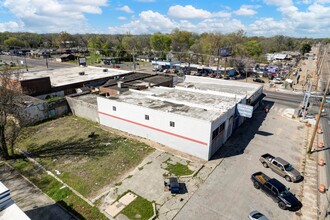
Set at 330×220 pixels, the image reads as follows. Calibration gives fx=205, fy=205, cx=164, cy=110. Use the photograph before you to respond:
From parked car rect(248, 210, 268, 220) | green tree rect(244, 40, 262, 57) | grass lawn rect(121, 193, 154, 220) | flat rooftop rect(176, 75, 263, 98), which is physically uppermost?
green tree rect(244, 40, 262, 57)

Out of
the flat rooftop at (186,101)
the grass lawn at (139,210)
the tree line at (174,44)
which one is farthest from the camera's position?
the tree line at (174,44)

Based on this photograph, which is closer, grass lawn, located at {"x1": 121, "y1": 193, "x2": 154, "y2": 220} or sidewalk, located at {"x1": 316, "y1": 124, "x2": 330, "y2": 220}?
grass lawn, located at {"x1": 121, "y1": 193, "x2": 154, "y2": 220}

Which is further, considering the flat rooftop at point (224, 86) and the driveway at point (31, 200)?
the flat rooftop at point (224, 86)

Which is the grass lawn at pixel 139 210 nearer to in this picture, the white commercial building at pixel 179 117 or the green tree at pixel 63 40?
the white commercial building at pixel 179 117


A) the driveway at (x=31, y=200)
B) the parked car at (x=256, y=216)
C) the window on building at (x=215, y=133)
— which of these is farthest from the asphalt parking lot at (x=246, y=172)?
the driveway at (x=31, y=200)

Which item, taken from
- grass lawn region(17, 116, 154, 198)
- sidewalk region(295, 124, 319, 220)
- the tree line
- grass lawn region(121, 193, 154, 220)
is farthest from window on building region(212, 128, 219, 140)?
the tree line

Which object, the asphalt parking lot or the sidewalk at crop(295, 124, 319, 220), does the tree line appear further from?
the sidewalk at crop(295, 124, 319, 220)

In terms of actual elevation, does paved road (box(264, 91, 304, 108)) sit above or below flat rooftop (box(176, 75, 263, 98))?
below
